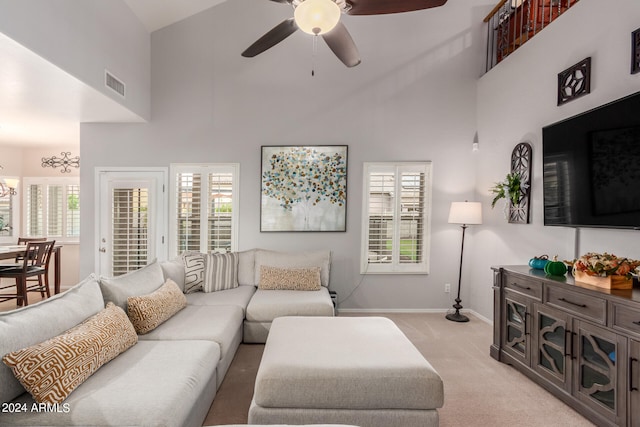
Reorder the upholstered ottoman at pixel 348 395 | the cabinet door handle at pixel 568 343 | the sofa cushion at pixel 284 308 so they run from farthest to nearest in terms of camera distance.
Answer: the sofa cushion at pixel 284 308 < the cabinet door handle at pixel 568 343 < the upholstered ottoman at pixel 348 395

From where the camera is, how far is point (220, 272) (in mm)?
3645

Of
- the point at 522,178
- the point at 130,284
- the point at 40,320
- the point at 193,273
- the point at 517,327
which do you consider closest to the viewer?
the point at 40,320

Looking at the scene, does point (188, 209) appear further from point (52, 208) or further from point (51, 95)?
point (52, 208)

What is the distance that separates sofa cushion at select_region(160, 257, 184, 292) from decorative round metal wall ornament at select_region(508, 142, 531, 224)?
3631 mm

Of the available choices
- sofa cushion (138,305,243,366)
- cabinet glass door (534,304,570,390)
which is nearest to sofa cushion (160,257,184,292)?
sofa cushion (138,305,243,366)

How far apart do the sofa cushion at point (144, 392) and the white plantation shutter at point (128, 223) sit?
2.58 metres

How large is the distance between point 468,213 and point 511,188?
565mm

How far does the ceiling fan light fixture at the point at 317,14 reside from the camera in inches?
72.6

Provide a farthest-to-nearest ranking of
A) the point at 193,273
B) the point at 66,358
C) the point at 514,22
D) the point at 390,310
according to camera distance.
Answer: the point at 390,310
the point at 514,22
the point at 193,273
the point at 66,358

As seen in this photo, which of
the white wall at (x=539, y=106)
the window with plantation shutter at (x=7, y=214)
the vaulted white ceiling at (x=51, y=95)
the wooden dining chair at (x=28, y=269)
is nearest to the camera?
the white wall at (x=539, y=106)

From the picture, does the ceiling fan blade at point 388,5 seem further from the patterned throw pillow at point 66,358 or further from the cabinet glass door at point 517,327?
the patterned throw pillow at point 66,358

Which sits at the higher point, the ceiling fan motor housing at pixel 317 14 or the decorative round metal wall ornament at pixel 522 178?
the ceiling fan motor housing at pixel 317 14

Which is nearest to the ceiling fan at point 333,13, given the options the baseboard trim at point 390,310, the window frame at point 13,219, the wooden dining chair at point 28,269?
the baseboard trim at point 390,310

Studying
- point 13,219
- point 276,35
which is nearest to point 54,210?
point 13,219
